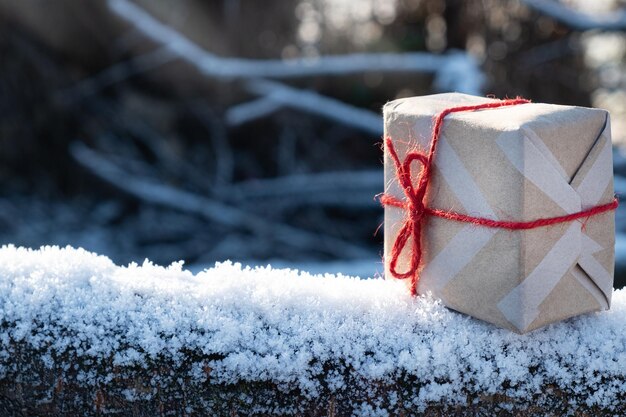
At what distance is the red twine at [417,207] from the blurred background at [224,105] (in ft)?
→ 7.39

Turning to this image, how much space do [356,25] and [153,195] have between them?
1.42m

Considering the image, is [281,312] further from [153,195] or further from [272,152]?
[272,152]

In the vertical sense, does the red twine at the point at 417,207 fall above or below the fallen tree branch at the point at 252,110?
below

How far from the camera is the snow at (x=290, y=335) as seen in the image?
2.43 ft

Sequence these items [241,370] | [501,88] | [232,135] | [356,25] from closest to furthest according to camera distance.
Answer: [241,370], [501,88], [356,25], [232,135]

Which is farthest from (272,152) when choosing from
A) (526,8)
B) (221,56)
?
(526,8)

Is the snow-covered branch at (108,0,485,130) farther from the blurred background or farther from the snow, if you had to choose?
the snow

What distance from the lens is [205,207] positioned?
3.35 meters

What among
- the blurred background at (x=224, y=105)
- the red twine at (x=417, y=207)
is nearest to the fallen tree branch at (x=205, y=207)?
the blurred background at (x=224, y=105)

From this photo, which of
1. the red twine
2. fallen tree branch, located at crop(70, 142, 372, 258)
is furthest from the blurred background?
the red twine

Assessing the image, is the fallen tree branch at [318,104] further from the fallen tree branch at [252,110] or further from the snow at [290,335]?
the snow at [290,335]

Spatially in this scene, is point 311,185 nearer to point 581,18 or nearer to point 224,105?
point 224,105

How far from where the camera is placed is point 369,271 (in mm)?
2664

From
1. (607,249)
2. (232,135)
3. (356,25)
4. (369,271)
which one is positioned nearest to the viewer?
(607,249)
